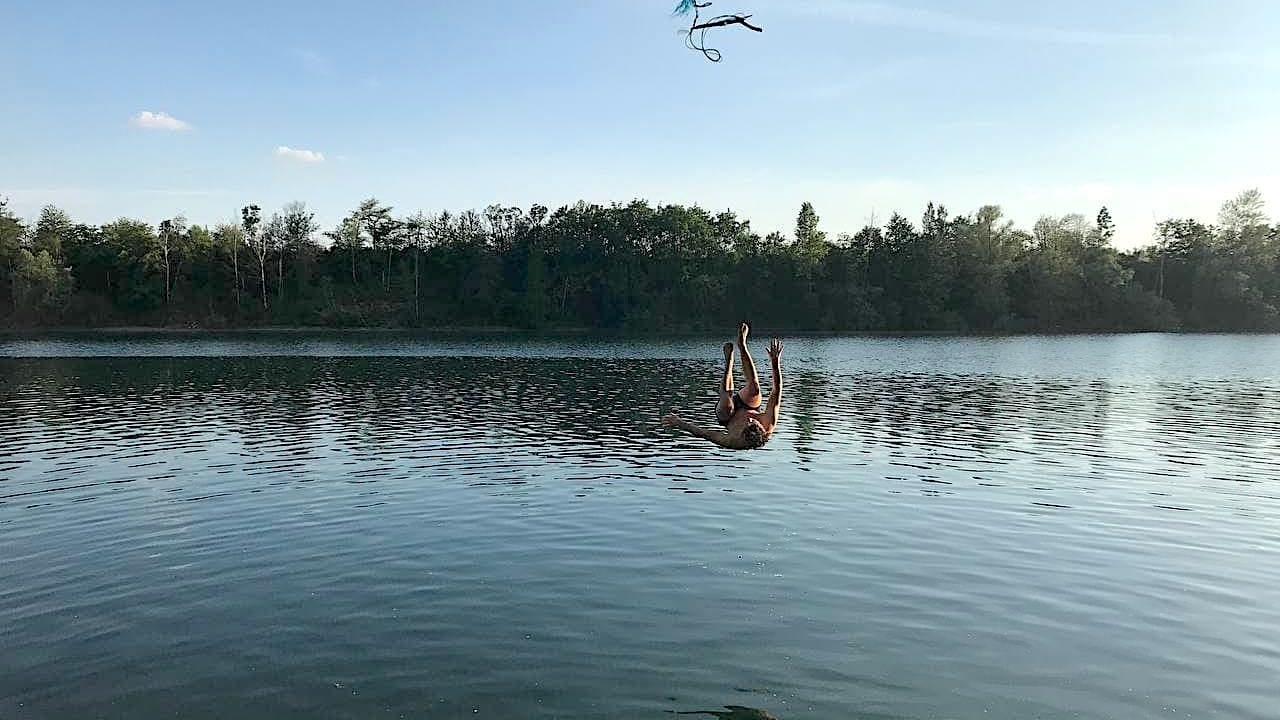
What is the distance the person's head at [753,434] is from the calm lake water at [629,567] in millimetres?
2595

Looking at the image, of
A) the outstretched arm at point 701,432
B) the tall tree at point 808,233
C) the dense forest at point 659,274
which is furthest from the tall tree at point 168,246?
the outstretched arm at point 701,432

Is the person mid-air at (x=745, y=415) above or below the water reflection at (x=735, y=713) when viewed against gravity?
above

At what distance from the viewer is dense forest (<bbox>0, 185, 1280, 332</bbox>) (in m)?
119

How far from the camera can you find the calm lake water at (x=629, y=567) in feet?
32.3

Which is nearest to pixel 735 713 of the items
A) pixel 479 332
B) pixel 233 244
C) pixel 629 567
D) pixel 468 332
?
pixel 629 567

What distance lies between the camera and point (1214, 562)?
594 inches

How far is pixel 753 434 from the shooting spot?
11.5 meters

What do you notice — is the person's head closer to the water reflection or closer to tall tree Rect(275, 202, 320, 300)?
the water reflection

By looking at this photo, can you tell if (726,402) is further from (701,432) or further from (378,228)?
(378,228)

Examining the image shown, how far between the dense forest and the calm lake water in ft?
299

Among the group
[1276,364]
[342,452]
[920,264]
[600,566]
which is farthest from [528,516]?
[920,264]

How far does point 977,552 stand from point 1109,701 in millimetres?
5883

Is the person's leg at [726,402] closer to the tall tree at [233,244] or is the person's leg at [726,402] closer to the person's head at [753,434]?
the person's head at [753,434]

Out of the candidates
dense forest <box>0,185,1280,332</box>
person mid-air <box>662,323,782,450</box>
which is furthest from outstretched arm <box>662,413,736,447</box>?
dense forest <box>0,185,1280,332</box>
